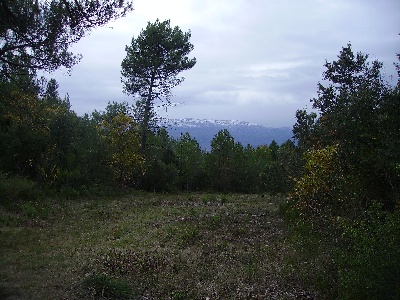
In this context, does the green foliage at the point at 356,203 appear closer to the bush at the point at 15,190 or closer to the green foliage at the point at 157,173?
the bush at the point at 15,190

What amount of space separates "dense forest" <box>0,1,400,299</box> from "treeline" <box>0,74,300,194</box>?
71 millimetres

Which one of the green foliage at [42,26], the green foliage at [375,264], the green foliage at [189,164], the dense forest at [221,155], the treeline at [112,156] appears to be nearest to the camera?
the green foliage at [375,264]

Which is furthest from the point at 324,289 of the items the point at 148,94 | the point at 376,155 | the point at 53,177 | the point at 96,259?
the point at 148,94

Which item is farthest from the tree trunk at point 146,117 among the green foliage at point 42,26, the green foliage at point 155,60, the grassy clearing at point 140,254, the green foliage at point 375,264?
the green foliage at point 375,264

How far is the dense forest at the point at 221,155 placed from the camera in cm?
576

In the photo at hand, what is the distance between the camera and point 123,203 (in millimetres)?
17859

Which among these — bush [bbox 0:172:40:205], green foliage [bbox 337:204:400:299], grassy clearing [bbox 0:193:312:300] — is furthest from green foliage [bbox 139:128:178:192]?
green foliage [bbox 337:204:400:299]

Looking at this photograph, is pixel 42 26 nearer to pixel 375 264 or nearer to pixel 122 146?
pixel 375 264

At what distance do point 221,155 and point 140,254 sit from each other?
61.7 feet

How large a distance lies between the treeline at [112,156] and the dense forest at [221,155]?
0.07m

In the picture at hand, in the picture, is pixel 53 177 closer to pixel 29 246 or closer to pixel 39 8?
pixel 29 246

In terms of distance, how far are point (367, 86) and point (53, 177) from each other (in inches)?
611

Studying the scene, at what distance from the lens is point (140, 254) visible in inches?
352

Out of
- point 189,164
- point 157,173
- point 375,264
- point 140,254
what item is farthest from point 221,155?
point 375,264
